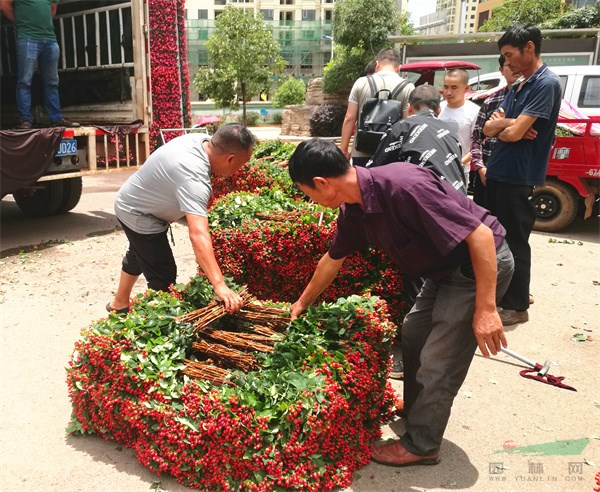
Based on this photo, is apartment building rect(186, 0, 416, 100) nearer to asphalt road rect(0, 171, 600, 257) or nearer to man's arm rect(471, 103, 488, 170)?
asphalt road rect(0, 171, 600, 257)

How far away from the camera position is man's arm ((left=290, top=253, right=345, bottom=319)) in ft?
9.76

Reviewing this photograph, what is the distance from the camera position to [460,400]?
3539 mm

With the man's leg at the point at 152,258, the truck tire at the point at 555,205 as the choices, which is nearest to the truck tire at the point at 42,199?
the man's leg at the point at 152,258

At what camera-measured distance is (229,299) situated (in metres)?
3.07

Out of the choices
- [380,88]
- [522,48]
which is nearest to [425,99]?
[522,48]

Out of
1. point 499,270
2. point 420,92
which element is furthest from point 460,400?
point 420,92

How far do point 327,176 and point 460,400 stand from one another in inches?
73.9

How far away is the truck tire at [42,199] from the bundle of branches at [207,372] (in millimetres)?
6143

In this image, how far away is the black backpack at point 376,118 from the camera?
4695 mm

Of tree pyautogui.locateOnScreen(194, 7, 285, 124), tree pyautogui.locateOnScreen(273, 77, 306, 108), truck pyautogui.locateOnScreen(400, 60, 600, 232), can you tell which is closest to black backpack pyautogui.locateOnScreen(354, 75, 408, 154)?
truck pyautogui.locateOnScreen(400, 60, 600, 232)

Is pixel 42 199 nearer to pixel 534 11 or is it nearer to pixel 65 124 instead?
pixel 65 124

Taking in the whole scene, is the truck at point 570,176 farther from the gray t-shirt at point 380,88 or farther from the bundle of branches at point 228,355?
the bundle of branches at point 228,355

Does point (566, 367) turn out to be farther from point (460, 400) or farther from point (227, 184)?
point (227, 184)

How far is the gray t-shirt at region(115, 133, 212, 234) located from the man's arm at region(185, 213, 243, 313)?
9 centimetres
